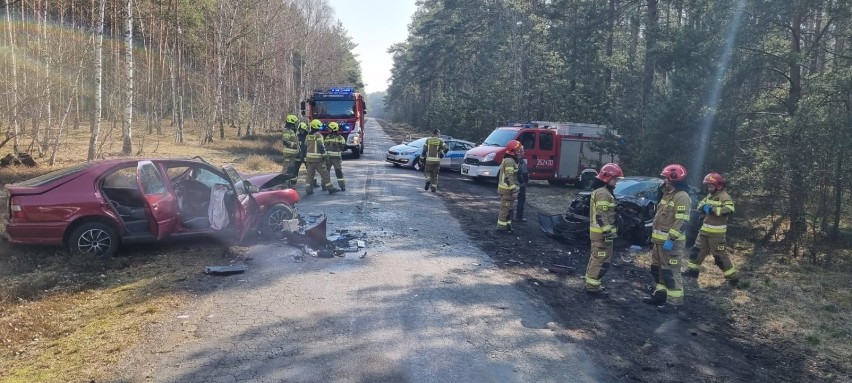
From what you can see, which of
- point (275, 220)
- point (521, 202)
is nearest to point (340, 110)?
point (521, 202)

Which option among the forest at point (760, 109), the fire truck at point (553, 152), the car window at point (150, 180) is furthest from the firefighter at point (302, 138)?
the forest at point (760, 109)

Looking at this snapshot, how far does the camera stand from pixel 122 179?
748cm

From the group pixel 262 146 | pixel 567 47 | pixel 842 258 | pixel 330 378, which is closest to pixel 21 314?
pixel 330 378

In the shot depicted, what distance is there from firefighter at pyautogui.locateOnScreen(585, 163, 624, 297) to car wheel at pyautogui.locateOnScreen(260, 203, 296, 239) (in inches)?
187

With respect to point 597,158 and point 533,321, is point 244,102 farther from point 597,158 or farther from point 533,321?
point 533,321

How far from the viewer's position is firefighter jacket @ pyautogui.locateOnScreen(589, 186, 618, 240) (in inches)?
279

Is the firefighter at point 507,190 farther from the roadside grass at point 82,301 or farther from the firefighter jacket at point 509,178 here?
the roadside grass at point 82,301

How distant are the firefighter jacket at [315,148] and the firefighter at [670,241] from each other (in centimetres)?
844

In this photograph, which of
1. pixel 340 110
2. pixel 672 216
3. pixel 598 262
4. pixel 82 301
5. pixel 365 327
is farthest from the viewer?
pixel 340 110

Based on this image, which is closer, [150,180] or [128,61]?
[150,180]

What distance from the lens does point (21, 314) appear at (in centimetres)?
548

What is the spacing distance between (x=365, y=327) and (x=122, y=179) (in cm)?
445

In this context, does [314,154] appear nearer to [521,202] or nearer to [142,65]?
[521,202]

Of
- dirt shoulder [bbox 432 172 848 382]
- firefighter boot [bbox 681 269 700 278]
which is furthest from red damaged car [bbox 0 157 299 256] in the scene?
firefighter boot [bbox 681 269 700 278]
